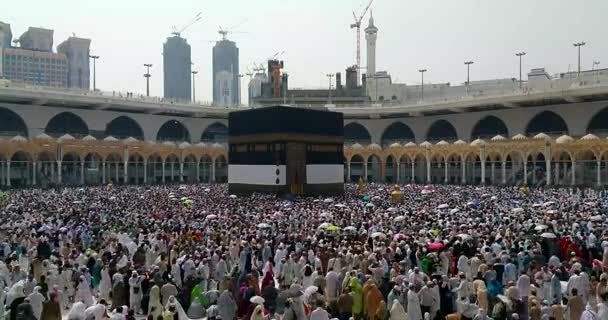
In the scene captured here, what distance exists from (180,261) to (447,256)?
4698 mm

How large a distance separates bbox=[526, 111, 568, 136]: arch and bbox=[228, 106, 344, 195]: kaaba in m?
17.8

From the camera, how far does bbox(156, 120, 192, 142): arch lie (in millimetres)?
50594

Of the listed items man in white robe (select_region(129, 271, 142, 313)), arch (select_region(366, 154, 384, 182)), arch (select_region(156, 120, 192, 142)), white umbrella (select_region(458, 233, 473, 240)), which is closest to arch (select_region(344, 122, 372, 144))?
arch (select_region(366, 154, 384, 182))

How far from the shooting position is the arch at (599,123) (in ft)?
124

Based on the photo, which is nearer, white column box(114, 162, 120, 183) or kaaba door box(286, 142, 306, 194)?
kaaba door box(286, 142, 306, 194)

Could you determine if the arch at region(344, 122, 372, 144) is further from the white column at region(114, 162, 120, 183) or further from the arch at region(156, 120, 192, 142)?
the white column at region(114, 162, 120, 183)

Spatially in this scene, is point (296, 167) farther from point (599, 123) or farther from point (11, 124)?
point (11, 124)

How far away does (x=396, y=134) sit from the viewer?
5225cm

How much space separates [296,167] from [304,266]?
62.0 feet

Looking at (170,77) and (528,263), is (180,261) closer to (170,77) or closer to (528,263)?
(528,263)

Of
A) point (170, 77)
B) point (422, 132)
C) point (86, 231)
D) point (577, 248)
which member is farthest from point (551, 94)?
point (170, 77)

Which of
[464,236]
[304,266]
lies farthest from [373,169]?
[304,266]

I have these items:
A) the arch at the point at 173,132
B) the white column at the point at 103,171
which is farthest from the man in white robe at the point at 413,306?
the arch at the point at 173,132

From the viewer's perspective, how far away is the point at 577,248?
11.0 meters
